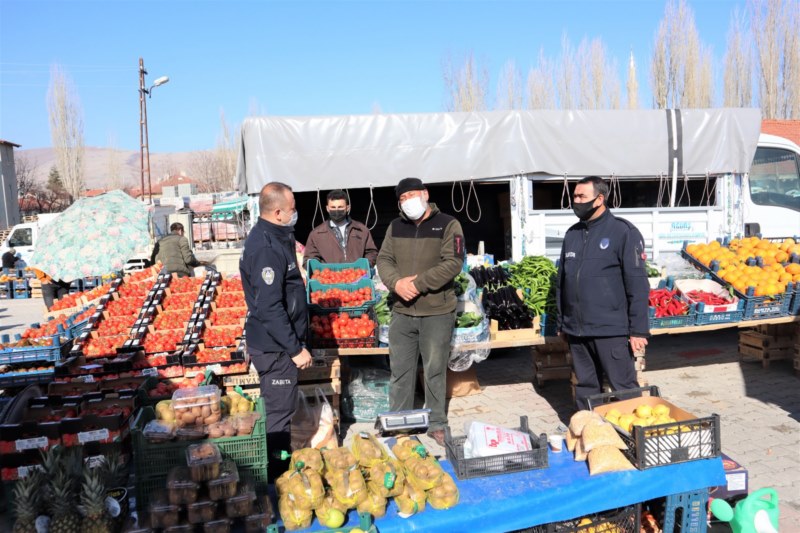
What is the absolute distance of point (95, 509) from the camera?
2.64m

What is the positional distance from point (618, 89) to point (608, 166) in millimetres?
19145

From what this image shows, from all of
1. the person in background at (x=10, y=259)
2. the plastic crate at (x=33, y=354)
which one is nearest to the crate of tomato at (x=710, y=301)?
the plastic crate at (x=33, y=354)

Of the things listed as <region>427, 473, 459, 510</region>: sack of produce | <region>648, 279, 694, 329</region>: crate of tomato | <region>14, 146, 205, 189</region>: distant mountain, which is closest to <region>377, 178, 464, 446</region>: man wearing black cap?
<region>427, 473, 459, 510</region>: sack of produce

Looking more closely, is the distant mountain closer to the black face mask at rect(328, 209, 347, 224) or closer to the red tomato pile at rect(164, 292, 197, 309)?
the red tomato pile at rect(164, 292, 197, 309)

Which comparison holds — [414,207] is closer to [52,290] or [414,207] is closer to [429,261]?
[429,261]

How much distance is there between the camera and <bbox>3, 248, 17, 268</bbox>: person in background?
18516mm

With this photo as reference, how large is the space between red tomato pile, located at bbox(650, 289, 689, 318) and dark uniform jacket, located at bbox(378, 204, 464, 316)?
260 cm

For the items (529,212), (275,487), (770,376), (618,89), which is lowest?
(770,376)

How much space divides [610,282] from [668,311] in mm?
2140

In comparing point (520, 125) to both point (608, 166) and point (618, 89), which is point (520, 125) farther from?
point (618, 89)

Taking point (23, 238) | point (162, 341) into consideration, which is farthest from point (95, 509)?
point (23, 238)

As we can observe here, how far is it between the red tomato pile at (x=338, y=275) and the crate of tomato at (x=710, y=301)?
11.7ft

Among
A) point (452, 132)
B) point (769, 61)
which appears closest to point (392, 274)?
point (452, 132)

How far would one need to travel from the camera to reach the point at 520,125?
850 centimetres
